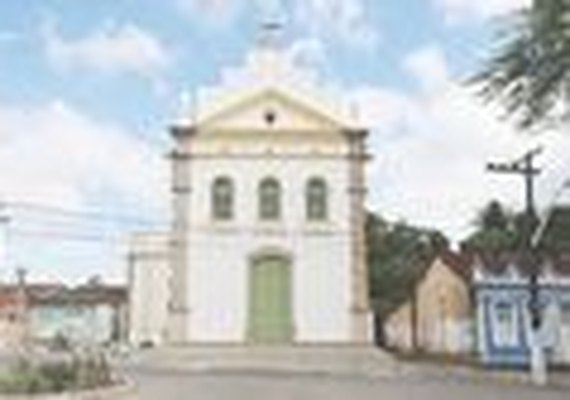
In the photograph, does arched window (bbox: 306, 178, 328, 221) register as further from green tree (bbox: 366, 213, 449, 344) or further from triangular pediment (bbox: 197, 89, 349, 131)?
green tree (bbox: 366, 213, 449, 344)

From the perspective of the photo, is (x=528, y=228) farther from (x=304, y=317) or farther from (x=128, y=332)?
(x=128, y=332)

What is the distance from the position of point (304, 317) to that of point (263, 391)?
24312 mm

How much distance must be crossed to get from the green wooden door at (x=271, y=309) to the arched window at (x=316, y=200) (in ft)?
6.81

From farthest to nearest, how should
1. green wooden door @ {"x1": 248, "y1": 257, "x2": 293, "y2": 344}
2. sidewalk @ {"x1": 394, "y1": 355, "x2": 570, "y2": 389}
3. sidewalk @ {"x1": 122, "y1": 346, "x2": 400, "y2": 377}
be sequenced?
green wooden door @ {"x1": 248, "y1": 257, "x2": 293, "y2": 344} → sidewalk @ {"x1": 122, "y1": 346, "x2": 400, "y2": 377} → sidewalk @ {"x1": 394, "y1": 355, "x2": 570, "y2": 389}

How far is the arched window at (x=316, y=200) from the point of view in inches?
2135

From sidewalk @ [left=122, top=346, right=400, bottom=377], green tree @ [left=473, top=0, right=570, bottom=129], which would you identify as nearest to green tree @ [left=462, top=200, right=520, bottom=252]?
sidewalk @ [left=122, top=346, right=400, bottom=377]

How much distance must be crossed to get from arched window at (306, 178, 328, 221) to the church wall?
0.69ft

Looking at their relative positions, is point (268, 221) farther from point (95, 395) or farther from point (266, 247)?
point (95, 395)

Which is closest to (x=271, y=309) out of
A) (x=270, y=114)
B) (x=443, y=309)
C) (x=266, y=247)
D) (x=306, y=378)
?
(x=266, y=247)

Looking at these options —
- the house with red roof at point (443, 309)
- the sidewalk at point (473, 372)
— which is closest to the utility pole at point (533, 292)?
the sidewalk at point (473, 372)

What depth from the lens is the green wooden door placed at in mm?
53125

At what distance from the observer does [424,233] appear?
8488 cm

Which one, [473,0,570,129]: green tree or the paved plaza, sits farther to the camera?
the paved plaza

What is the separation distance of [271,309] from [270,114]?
284 inches
